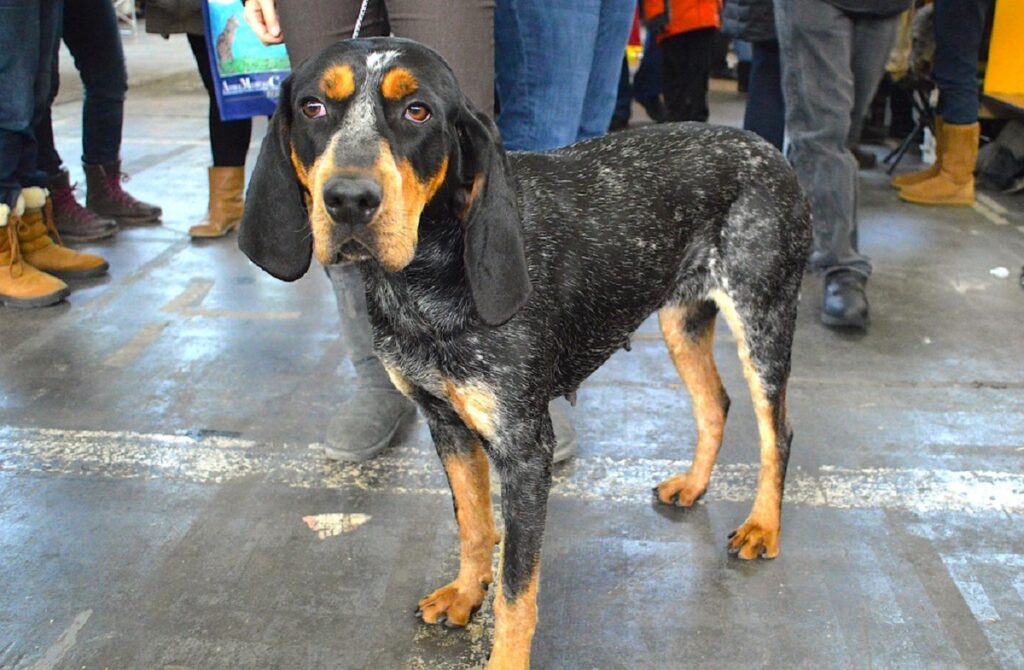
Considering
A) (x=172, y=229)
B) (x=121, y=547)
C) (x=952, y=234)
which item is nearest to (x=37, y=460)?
(x=121, y=547)

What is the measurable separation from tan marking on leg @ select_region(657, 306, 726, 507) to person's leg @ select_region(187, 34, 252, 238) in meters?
3.53

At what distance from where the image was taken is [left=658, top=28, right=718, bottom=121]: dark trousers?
833 cm

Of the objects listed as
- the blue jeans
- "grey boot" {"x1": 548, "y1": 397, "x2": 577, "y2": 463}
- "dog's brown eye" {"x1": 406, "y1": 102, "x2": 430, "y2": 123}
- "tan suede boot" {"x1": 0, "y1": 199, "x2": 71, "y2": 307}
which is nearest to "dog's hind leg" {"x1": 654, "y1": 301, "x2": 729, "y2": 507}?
"grey boot" {"x1": 548, "y1": 397, "x2": 577, "y2": 463}

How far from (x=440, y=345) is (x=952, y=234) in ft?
15.0

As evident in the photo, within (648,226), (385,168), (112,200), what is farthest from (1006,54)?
(385,168)

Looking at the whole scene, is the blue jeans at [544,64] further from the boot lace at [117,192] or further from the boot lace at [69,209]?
the boot lace at [117,192]

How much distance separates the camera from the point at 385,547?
9.63ft

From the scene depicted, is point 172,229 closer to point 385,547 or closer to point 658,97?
point 385,547

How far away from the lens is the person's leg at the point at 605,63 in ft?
11.4

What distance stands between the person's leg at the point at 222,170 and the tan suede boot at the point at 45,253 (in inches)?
30.6

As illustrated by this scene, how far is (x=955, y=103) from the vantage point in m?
6.43

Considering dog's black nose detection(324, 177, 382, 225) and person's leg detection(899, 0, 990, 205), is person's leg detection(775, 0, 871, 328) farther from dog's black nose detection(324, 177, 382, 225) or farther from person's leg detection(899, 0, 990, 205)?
dog's black nose detection(324, 177, 382, 225)

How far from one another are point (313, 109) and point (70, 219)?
4.32 metres

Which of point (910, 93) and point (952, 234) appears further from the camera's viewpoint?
point (910, 93)
